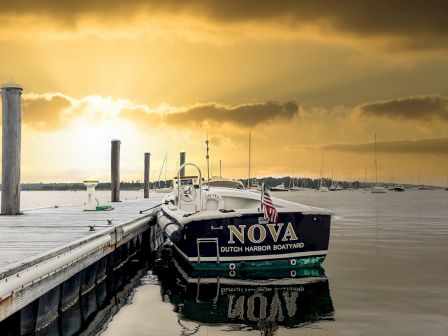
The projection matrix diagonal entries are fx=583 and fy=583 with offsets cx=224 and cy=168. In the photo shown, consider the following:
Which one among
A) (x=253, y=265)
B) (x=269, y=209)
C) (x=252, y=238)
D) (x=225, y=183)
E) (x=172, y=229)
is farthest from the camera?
(x=225, y=183)

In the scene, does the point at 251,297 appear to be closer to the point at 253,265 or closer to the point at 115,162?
the point at 253,265

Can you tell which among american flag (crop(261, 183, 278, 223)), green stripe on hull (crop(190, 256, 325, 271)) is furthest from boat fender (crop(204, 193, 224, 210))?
american flag (crop(261, 183, 278, 223))

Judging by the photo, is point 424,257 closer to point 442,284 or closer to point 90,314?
point 442,284

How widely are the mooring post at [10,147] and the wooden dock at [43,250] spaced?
643mm

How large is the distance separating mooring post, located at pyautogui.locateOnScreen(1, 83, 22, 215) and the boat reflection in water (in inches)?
202

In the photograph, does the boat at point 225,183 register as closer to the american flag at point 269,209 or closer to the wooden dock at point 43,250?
the wooden dock at point 43,250

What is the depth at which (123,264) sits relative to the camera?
19.0 m

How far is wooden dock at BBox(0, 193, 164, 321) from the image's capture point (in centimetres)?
749

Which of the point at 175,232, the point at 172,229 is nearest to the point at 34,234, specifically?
the point at 175,232

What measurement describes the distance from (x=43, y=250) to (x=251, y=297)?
5011mm

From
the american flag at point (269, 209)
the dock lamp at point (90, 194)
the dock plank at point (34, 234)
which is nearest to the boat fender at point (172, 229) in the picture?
the dock plank at point (34, 234)

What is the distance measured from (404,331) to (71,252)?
599cm

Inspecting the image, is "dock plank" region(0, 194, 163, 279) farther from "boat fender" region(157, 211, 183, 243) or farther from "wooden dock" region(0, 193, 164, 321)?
"boat fender" region(157, 211, 183, 243)

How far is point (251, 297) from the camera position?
13102 mm
